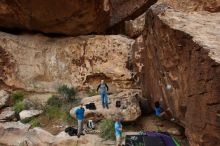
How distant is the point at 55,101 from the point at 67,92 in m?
0.59

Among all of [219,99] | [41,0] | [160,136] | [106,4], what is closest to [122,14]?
[106,4]

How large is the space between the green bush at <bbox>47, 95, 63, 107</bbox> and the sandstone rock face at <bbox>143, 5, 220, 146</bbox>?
399cm

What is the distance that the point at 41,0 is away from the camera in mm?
16297

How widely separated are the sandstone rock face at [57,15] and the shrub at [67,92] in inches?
107

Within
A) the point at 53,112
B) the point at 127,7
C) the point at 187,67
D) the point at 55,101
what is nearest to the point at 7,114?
the point at 53,112

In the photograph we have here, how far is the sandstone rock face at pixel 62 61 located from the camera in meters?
17.1

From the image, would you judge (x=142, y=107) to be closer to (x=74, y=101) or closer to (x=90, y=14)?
(x=74, y=101)

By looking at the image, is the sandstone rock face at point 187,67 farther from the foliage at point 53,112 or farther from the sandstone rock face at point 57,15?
the sandstone rock face at point 57,15

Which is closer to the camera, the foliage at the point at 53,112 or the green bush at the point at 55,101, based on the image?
the foliage at the point at 53,112

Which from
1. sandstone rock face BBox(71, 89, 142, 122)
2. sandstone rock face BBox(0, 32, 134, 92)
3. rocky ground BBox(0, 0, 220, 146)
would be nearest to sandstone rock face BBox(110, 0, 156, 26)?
rocky ground BBox(0, 0, 220, 146)

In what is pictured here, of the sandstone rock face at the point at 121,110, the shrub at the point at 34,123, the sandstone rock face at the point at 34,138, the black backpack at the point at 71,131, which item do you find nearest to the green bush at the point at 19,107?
the shrub at the point at 34,123

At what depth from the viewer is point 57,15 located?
16.9 metres

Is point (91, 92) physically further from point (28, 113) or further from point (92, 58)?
point (28, 113)

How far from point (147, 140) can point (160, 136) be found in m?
0.49
